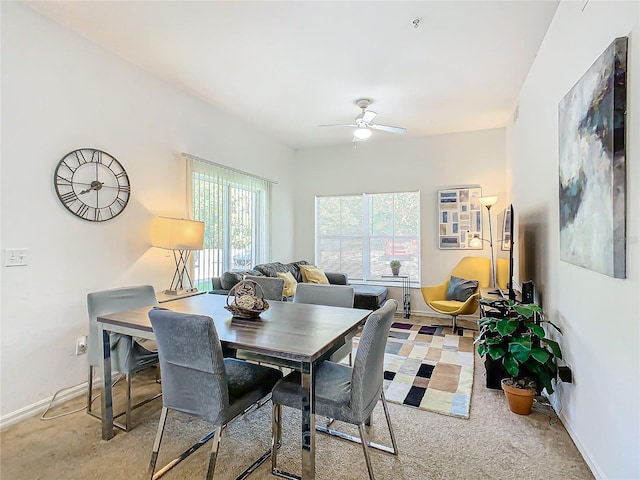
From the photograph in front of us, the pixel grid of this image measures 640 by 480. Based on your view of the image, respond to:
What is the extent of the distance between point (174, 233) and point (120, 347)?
A: 120 centimetres

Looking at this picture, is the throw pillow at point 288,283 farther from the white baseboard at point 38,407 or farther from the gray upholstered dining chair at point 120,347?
the white baseboard at point 38,407

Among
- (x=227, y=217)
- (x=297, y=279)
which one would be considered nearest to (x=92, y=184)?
(x=227, y=217)

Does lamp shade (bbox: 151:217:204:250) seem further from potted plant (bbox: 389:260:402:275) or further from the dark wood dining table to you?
potted plant (bbox: 389:260:402:275)

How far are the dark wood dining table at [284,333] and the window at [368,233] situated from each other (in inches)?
140

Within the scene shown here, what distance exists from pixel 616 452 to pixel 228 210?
419 centimetres

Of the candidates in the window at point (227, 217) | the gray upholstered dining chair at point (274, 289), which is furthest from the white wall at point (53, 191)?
the gray upholstered dining chair at point (274, 289)

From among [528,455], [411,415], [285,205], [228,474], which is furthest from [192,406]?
[285,205]

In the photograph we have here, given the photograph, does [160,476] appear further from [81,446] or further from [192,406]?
[81,446]

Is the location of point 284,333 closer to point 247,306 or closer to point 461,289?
point 247,306

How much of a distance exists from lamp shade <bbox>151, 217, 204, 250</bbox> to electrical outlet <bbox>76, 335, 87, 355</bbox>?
3.16 ft

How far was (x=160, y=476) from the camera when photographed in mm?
1796

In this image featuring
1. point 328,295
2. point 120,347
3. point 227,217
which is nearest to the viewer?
point 120,347

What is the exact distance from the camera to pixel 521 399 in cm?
241

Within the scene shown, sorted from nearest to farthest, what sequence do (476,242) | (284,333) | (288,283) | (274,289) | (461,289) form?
(284,333) < (274,289) < (288,283) < (461,289) < (476,242)
